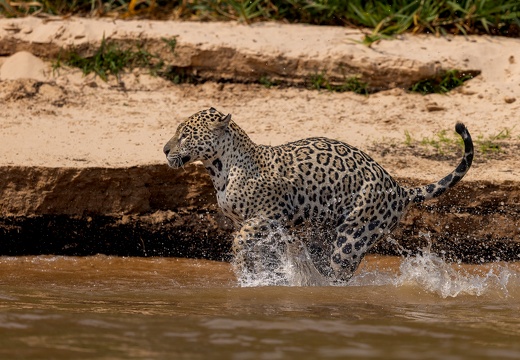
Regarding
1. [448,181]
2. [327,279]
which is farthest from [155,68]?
[448,181]

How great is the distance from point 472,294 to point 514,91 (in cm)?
368

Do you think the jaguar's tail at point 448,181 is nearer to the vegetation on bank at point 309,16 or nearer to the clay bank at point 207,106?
the clay bank at point 207,106

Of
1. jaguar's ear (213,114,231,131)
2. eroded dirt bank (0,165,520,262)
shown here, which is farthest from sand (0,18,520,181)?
jaguar's ear (213,114,231,131)

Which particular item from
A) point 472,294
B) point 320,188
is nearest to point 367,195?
point 320,188

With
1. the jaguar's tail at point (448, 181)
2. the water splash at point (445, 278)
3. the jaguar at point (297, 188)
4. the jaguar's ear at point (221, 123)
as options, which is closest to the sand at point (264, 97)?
the water splash at point (445, 278)

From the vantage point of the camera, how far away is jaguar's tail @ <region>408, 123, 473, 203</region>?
8742mm

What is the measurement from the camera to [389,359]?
650 cm

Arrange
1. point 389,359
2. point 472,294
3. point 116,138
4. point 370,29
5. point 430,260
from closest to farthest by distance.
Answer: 1. point 389,359
2. point 472,294
3. point 430,260
4. point 116,138
5. point 370,29

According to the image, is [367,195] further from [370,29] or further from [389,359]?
[370,29]

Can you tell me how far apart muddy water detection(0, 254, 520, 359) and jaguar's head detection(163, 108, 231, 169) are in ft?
3.05

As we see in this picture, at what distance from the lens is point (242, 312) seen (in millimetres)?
7695

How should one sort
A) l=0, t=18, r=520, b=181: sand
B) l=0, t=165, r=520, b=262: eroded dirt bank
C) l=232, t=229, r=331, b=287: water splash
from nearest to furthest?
l=232, t=229, r=331, b=287: water splash < l=0, t=165, r=520, b=262: eroded dirt bank < l=0, t=18, r=520, b=181: sand

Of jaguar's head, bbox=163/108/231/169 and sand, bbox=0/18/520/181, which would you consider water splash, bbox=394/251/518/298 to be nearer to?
sand, bbox=0/18/520/181

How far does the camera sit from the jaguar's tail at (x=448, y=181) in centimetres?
874
